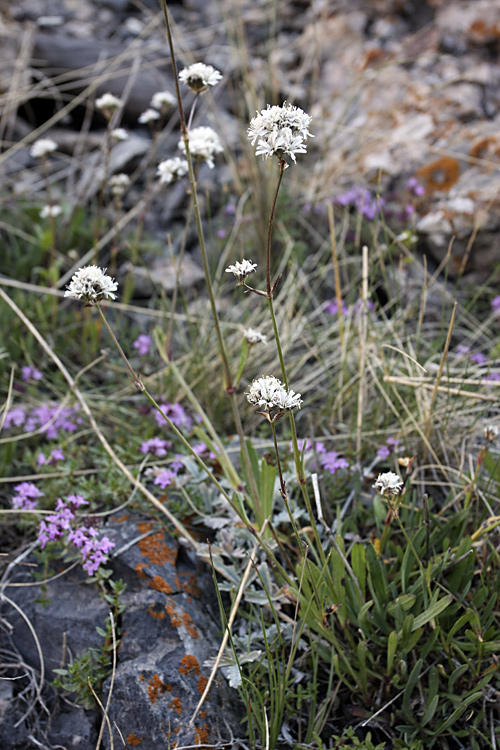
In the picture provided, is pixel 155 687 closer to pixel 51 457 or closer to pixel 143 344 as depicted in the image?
pixel 51 457

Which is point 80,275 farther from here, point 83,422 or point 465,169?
point 465,169

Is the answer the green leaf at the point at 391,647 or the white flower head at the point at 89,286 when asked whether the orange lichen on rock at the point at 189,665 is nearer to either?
the green leaf at the point at 391,647

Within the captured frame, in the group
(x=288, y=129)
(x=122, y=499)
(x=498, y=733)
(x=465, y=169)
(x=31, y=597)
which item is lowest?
(x=498, y=733)

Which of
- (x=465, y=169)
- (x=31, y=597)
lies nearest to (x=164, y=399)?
(x=31, y=597)

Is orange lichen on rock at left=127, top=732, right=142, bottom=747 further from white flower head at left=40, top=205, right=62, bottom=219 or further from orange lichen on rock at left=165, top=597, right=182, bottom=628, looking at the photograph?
white flower head at left=40, top=205, right=62, bottom=219

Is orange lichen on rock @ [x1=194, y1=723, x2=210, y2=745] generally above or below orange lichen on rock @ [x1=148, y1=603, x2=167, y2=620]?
below

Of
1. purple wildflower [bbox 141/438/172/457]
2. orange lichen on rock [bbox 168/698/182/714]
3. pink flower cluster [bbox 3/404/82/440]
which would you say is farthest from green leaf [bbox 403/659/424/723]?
pink flower cluster [bbox 3/404/82/440]

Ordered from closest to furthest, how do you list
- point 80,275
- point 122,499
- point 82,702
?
1. point 80,275
2. point 82,702
3. point 122,499
